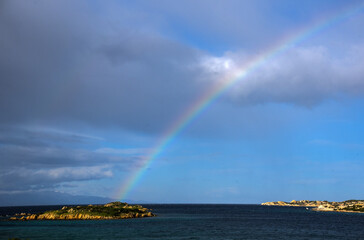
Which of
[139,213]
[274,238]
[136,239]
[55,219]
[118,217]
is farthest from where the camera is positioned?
[139,213]

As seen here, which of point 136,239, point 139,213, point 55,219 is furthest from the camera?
point 139,213

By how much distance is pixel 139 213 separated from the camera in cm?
14888

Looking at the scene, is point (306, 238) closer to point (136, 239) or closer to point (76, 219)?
point (136, 239)

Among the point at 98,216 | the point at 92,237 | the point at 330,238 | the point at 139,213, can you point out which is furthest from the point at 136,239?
the point at 139,213

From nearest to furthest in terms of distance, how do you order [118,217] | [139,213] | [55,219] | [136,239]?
[136,239], [55,219], [118,217], [139,213]

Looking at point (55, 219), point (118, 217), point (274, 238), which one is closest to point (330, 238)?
point (274, 238)

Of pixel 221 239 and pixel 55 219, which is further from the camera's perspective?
pixel 55 219

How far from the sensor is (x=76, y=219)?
5103 inches

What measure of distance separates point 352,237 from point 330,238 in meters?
7.05

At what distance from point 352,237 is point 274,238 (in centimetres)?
2211

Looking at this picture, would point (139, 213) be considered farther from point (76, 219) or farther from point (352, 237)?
point (352, 237)

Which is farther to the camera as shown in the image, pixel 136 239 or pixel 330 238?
pixel 330 238

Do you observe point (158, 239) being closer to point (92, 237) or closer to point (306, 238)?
point (92, 237)

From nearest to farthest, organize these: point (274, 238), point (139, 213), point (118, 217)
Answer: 1. point (274, 238)
2. point (118, 217)
3. point (139, 213)
